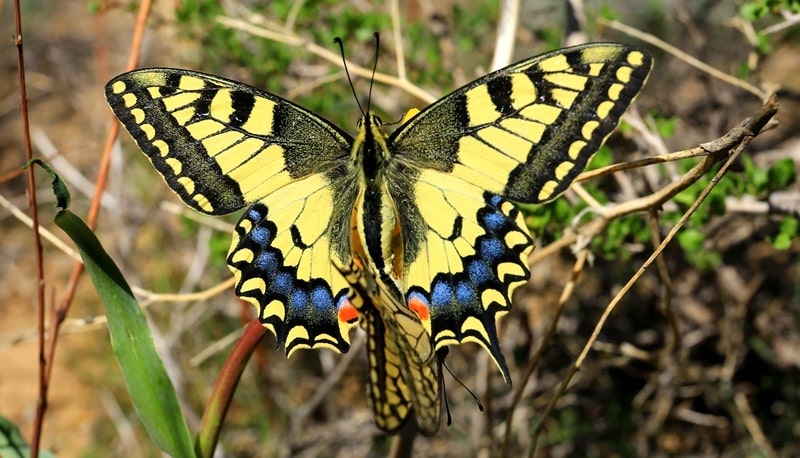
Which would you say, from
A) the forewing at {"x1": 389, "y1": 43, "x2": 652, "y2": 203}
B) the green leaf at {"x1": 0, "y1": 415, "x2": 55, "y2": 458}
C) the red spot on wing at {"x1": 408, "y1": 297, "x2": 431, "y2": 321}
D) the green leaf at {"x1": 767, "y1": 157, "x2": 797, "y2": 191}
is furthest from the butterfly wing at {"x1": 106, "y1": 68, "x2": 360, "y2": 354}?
the green leaf at {"x1": 767, "y1": 157, "x2": 797, "y2": 191}

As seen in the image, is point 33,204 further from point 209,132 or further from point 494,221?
point 494,221

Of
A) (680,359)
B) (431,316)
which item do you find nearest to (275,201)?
(431,316)

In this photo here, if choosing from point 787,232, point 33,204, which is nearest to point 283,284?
point 33,204

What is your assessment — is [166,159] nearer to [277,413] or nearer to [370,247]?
[370,247]

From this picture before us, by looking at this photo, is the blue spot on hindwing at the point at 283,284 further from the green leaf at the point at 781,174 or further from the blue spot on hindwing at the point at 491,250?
the green leaf at the point at 781,174

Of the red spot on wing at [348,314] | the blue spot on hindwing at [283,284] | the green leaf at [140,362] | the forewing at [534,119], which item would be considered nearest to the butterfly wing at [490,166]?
the forewing at [534,119]

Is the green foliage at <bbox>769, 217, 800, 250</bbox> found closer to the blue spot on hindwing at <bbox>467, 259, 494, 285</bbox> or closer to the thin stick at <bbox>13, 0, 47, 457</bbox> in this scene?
the blue spot on hindwing at <bbox>467, 259, 494, 285</bbox>

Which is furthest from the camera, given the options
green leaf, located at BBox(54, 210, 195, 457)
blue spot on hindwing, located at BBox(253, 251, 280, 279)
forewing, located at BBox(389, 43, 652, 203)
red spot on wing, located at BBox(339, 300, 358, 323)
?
blue spot on hindwing, located at BBox(253, 251, 280, 279)
